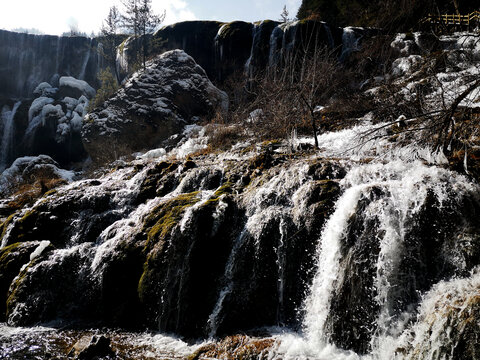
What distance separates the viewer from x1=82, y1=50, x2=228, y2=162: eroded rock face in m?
18.5

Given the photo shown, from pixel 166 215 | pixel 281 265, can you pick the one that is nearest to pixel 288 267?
pixel 281 265

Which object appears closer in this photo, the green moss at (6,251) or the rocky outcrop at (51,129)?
the green moss at (6,251)

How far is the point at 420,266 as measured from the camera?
4.44m

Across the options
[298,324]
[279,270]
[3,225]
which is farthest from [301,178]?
[3,225]

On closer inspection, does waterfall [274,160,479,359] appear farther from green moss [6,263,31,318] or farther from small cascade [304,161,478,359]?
green moss [6,263,31,318]

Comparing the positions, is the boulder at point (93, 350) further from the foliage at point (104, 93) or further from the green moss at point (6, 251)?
the foliage at point (104, 93)

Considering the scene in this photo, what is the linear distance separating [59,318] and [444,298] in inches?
284

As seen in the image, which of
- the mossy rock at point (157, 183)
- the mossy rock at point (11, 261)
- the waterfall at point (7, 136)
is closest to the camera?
the mossy rock at point (11, 261)

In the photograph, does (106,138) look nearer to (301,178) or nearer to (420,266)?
(301,178)

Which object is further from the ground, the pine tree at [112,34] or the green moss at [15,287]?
the pine tree at [112,34]

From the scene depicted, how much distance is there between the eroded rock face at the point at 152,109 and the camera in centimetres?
1847

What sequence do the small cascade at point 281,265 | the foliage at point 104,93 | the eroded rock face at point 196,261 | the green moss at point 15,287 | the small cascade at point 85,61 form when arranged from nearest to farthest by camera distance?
1. the small cascade at point 281,265
2. the eroded rock face at point 196,261
3. the green moss at point 15,287
4. the foliage at point 104,93
5. the small cascade at point 85,61

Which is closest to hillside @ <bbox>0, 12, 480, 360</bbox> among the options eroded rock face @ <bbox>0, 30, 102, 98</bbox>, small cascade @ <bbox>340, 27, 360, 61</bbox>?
small cascade @ <bbox>340, 27, 360, 61</bbox>

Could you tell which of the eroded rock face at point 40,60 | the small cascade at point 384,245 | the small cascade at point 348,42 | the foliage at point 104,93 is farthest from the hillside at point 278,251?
the eroded rock face at point 40,60
